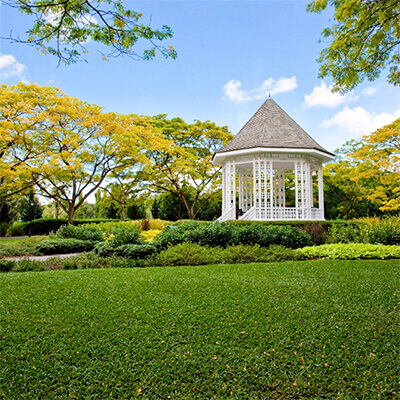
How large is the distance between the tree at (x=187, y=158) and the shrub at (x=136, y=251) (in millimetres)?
12853

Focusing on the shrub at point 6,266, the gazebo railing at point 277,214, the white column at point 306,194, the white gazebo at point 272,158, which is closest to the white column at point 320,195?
the white gazebo at point 272,158

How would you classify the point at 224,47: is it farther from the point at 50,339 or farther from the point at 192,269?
the point at 50,339

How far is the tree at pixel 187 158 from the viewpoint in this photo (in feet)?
66.4

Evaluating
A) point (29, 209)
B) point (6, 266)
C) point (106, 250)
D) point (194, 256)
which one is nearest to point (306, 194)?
point (194, 256)

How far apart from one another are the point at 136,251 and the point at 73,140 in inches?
418

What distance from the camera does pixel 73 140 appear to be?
1507cm

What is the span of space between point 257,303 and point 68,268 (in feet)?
14.2

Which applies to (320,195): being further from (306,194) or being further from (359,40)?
(359,40)

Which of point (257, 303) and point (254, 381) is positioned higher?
point (257, 303)

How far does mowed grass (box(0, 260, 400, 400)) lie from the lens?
241 centimetres

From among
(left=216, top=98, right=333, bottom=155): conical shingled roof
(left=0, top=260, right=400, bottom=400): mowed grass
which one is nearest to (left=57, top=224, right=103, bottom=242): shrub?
(left=0, top=260, right=400, bottom=400): mowed grass

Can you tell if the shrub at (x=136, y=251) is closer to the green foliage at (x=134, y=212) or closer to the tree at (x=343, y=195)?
the tree at (x=343, y=195)

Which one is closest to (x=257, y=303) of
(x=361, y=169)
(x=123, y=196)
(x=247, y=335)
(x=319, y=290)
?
(x=247, y=335)

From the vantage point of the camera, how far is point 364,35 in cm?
623
